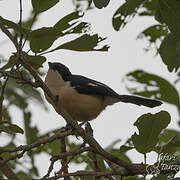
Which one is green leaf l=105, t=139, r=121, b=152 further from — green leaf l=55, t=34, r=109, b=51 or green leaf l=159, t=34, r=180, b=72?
green leaf l=55, t=34, r=109, b=51

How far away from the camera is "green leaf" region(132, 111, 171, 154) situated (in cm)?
289

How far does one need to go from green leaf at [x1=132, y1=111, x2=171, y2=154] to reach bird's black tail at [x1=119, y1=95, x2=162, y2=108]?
4.35 feet

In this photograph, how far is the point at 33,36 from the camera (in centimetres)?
270

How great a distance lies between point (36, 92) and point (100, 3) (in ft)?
4.24

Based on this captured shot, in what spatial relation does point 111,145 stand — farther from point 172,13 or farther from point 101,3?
point 101,3

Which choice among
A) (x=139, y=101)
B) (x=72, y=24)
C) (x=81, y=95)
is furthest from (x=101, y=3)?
(x=139, y=101)

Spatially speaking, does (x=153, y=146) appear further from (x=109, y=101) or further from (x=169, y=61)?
(x=109, y=101)

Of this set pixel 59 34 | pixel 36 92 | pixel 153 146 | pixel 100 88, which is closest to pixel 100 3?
pixel 59 34

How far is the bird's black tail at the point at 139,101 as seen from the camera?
4254mm

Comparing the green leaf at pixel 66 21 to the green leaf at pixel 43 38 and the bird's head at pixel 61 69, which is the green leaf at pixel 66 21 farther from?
the bird's head at pixel 61 69

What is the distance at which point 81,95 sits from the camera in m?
4.20

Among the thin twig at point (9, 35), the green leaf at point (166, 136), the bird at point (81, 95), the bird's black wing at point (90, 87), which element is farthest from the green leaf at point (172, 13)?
the bird's black wing at point (90, 87)

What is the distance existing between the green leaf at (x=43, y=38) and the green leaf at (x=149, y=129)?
0.71 metres

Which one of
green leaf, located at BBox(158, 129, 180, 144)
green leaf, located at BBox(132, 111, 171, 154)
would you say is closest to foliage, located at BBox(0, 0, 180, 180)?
green leaf, located at BBox(132, 111, 171, 154)
